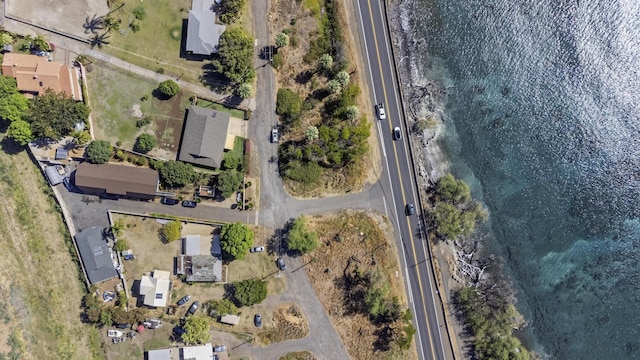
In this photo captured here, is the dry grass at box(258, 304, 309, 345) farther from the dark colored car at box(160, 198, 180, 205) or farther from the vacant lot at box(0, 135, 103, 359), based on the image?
the vacant lot at box(0, 135, 103, 359)

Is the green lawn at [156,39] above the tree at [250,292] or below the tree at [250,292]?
above

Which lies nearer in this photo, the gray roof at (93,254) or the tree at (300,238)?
the gray roof at (93,254)

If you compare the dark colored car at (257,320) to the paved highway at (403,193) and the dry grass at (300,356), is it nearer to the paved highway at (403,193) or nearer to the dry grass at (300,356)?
the dry grass at (300,356)

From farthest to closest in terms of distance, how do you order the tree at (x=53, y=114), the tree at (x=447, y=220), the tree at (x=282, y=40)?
1. the tree at (x=447, y=220)
2. the tree at (x=282, y=40)
3. the tree at (x=53, y=114)

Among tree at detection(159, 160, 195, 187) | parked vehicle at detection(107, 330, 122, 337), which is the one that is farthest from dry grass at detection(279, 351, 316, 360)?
tree at detection(159, 160, 195, 187)

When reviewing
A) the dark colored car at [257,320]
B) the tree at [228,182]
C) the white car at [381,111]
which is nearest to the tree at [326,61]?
the white car at [381,111]

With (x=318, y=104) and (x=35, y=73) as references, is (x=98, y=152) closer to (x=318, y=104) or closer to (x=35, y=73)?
(x=35, y=73)
